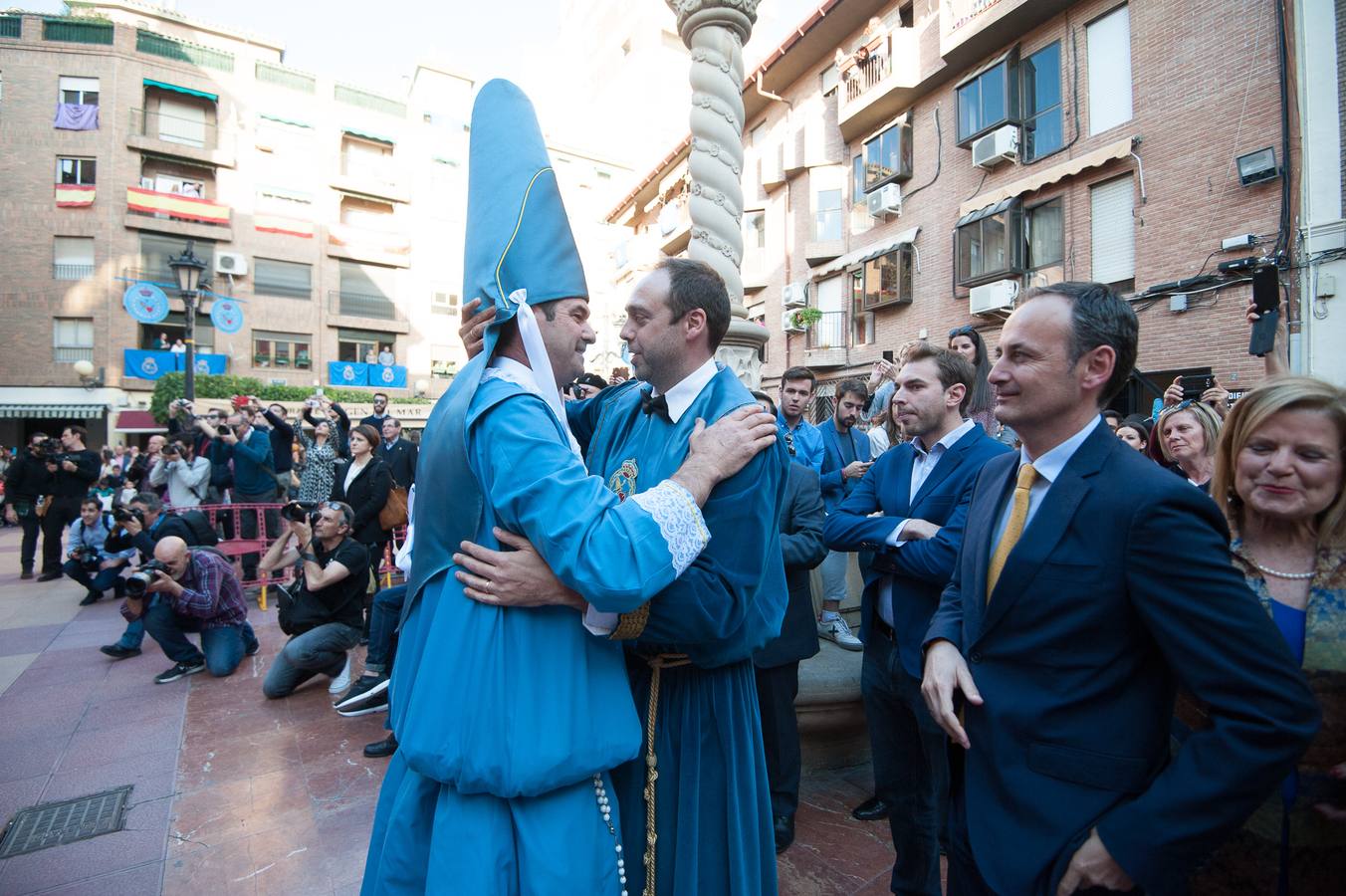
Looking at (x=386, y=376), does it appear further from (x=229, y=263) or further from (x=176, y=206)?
(x=176, y=206)

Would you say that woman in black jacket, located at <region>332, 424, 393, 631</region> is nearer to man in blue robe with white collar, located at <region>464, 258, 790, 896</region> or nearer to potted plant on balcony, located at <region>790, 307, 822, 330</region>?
man in blue robe with white collar, located at <region>464, 258, 790, 896</region>

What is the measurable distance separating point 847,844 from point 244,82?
37638 mm

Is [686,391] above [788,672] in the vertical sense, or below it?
above

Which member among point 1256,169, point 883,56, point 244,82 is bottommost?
point 1256,169

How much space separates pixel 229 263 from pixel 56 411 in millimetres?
8480

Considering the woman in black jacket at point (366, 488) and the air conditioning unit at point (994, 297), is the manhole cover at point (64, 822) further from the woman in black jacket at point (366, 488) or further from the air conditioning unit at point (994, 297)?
the air conditioning unit at point (994, 297)

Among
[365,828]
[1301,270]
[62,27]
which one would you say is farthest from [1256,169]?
[62,27]

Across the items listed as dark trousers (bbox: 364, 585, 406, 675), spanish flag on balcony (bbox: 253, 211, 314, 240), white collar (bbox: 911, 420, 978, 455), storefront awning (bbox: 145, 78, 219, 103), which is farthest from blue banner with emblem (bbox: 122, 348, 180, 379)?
white collar (bbox: 911, 420, 978, 455)

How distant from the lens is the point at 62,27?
27.3 metres

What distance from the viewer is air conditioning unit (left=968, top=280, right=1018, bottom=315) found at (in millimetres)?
13828


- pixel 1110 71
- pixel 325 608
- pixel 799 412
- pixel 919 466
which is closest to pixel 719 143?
pixel 799 412

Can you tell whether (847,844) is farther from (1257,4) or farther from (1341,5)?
(1257,4)

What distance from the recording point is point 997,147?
1407cm

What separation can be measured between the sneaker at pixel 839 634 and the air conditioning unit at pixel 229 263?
105 ft
